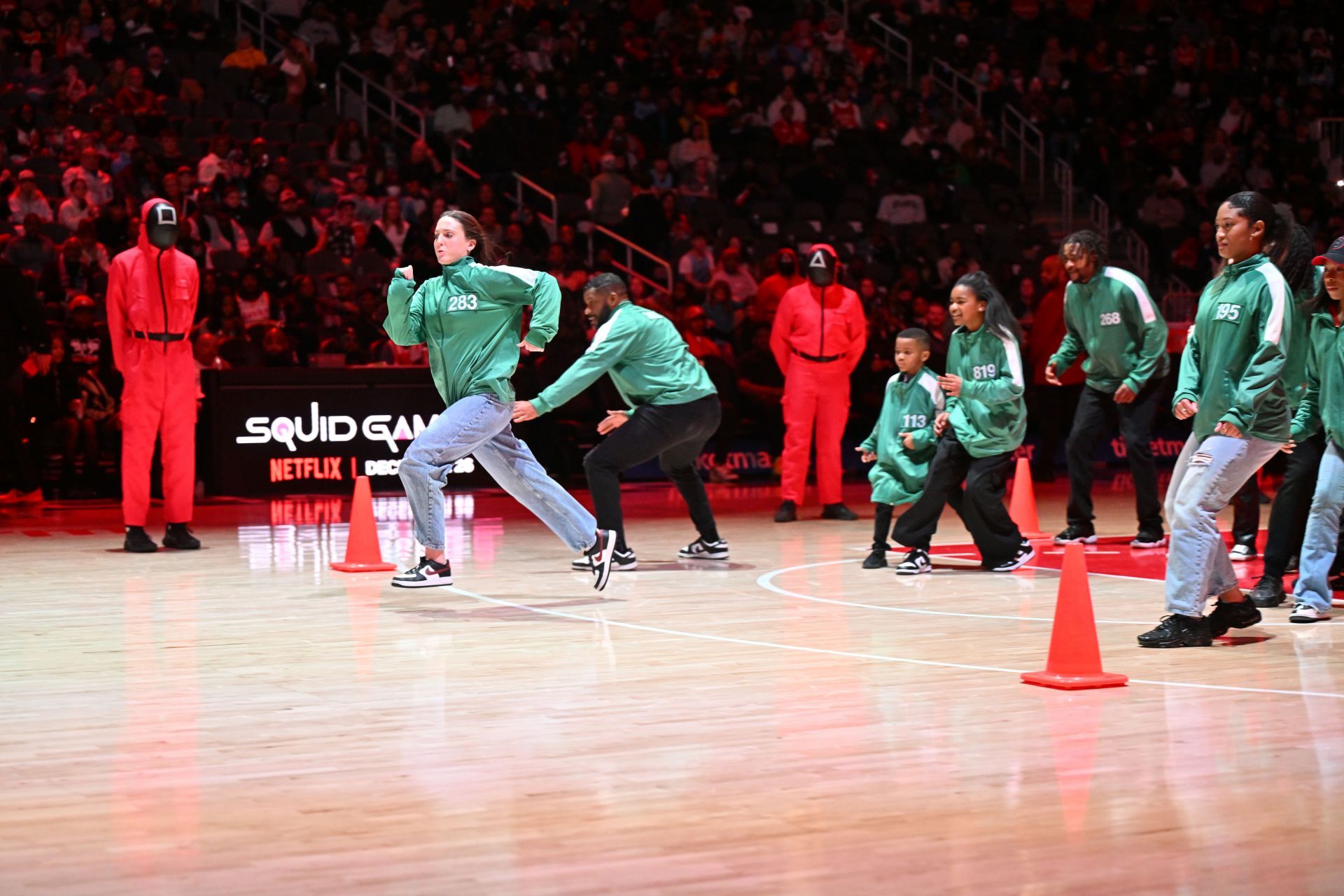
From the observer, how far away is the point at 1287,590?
29.6 ft

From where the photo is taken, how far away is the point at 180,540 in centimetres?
1142

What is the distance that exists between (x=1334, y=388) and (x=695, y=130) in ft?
47.9

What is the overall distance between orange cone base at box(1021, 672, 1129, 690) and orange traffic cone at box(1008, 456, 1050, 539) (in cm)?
562

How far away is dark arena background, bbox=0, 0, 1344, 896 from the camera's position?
4.60 metres

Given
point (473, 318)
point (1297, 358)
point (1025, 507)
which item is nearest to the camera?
point (1297, 358)

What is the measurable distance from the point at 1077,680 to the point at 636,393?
175 inches

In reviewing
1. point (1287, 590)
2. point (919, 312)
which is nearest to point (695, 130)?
point (919, 312)

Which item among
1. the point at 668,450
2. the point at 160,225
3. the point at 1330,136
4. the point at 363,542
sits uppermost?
the point at 1330,136

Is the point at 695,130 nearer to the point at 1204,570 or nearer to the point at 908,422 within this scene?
the point at 908,422

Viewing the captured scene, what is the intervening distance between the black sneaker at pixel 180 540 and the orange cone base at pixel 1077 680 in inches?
266

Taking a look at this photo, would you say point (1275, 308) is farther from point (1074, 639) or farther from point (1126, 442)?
point (1126, 442)

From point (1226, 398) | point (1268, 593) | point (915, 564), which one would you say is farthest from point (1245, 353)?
point (915, 564)

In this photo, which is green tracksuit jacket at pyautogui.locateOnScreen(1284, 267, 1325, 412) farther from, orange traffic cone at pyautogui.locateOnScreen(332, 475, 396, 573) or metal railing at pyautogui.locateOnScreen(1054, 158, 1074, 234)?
metal railing at pyautogui.locateOnScreen(1054, 158, 1074, 234)

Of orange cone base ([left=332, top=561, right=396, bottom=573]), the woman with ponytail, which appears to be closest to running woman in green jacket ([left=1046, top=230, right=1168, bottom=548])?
the woman with ponytail
